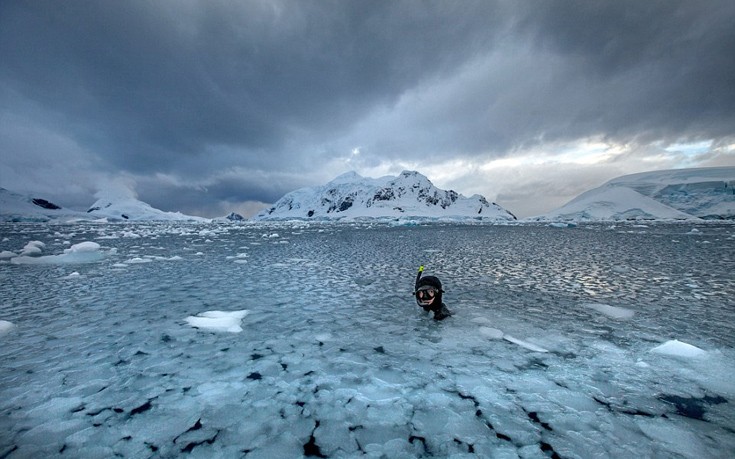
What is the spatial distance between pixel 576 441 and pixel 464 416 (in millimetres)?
986

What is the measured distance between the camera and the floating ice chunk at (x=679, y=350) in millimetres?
4582

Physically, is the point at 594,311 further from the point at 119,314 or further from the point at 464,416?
the point at 119,314

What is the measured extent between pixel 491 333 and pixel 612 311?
320 cm

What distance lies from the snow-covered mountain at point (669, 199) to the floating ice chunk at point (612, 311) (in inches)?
5547

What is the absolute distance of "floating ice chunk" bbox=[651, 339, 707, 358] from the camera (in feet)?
15.0

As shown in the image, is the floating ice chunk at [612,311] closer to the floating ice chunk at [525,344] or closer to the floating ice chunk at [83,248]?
the floating ice chunk at [525,344]

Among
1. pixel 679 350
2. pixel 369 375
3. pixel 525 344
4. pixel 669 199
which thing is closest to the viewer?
pixel 369 375

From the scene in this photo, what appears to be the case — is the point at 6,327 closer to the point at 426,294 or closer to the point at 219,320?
the point at 219,320

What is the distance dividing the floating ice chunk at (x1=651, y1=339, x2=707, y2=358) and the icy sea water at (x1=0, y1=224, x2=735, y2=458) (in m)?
0.02

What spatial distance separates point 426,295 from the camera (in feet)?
20.8

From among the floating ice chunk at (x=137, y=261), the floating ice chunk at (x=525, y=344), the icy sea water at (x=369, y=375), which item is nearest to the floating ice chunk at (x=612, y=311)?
the icy sea water at (x=369, y=375)

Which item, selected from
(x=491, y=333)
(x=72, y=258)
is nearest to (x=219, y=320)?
(x=491, y=333)

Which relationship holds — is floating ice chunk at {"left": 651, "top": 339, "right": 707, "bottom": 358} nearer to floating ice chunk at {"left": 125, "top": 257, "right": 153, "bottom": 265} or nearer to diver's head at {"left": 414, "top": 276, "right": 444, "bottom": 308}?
diver's head at {"left": 414, "top": 276, "right": 444, "bottom": 308}

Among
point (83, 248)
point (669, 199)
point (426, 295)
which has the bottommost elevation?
point (426, 295)
